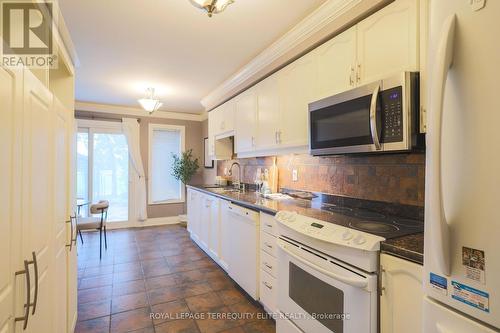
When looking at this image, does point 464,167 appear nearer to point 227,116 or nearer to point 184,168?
point 227,116

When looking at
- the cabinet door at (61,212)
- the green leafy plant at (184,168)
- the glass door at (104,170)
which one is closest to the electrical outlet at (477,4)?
the cabinet door at (61,212)

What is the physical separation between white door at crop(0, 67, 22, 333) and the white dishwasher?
169cm

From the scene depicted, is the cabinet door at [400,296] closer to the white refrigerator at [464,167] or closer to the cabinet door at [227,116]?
the white refrigerator at [464,167]

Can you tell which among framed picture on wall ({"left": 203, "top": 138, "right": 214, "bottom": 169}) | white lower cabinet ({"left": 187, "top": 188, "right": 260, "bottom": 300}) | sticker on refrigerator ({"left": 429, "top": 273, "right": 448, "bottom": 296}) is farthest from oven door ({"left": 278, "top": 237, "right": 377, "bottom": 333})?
framed picture on wall ({"left": 203, "top": 138, "right": 214, "bottom": 169})

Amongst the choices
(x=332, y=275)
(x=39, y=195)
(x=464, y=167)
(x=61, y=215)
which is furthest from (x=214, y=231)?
(x=464, y=167)

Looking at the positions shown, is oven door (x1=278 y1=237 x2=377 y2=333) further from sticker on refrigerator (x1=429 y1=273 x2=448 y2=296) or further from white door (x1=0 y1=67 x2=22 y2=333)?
white door (x1=0 y1=67 x2=22 y2=333)

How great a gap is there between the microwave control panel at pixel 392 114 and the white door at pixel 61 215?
6.18 feet

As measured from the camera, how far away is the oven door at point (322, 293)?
1.22 metres

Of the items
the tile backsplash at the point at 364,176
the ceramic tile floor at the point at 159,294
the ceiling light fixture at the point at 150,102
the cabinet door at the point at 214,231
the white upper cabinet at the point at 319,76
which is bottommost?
the ceramic tile floor at the point at 159,294

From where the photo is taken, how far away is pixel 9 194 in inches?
34.6

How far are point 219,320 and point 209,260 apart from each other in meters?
1.41

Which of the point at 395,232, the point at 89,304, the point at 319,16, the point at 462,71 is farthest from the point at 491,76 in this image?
the point at 89,304

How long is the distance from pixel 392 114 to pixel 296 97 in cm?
108

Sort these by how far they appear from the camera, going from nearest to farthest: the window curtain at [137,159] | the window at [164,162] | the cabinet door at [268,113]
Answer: the cabinet door at [268,113]
the window curtain at [137,159]
the window at [164,162]
